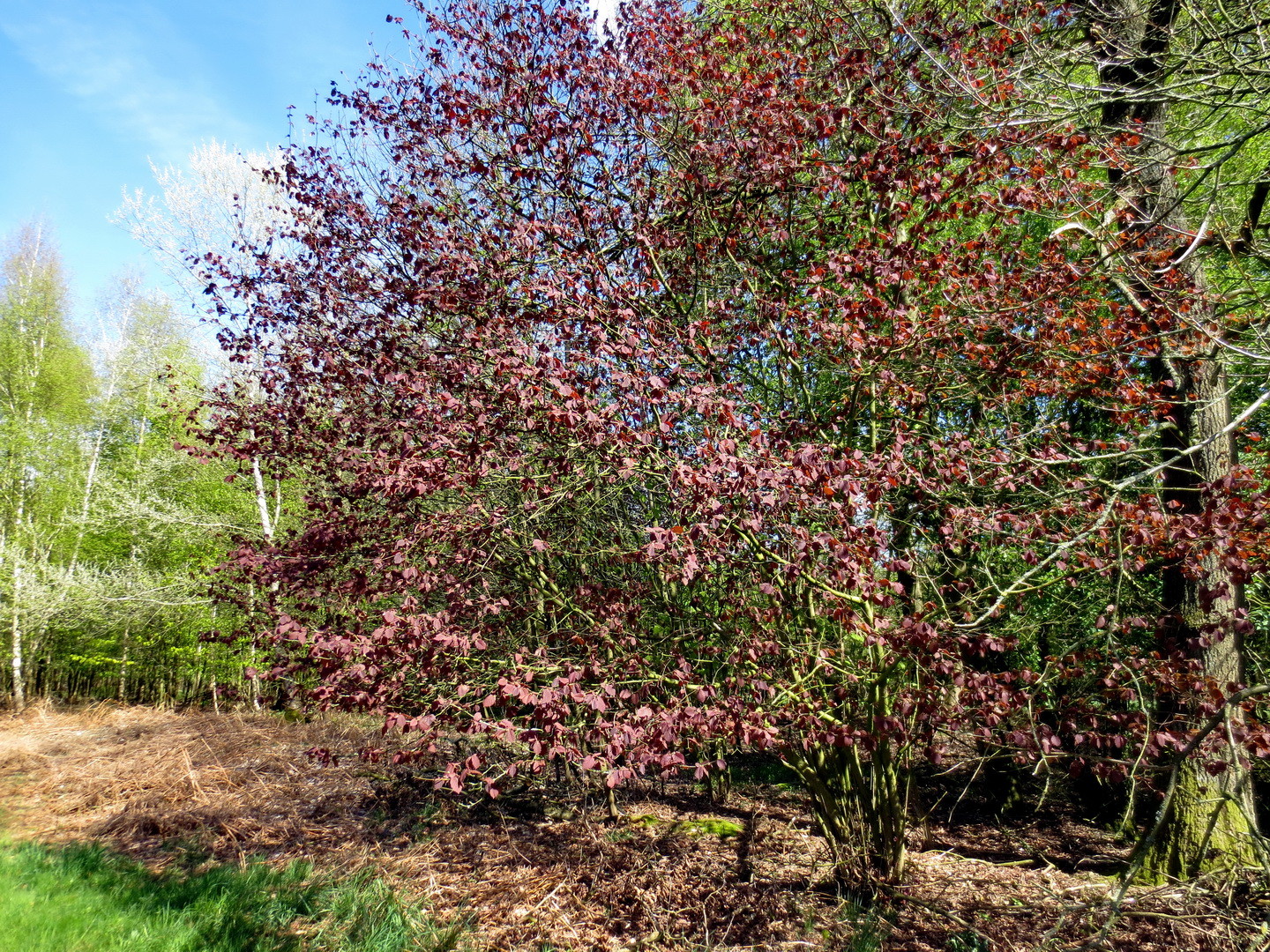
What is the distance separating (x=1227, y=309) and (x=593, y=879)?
19.0 ft

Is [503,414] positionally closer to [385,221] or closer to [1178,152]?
[385,221]

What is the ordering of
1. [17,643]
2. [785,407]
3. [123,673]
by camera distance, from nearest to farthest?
[785,407] → [17,643] → [123,673]

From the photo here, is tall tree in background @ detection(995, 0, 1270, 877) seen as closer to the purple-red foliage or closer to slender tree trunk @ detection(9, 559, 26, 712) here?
the purple-red foliage

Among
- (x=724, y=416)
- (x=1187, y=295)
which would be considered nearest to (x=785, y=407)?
(x=724, y=416)

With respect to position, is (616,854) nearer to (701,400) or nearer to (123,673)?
(701,400)

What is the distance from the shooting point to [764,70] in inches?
222

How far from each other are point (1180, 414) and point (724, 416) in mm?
3898

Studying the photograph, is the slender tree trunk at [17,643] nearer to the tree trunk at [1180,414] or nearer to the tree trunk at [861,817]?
the tree trunk at [861,817]

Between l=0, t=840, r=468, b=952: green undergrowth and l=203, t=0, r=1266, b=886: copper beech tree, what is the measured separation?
1.03 m

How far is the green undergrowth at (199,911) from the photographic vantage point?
12.5ft

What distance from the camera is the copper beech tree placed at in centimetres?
400

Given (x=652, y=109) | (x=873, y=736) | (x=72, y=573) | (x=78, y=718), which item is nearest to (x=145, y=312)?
(x=72, y=573)

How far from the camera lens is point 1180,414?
5.45 meters

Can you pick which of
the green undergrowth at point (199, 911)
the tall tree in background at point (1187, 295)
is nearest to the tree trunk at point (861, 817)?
the tall tree in background at point (1187, 295)
